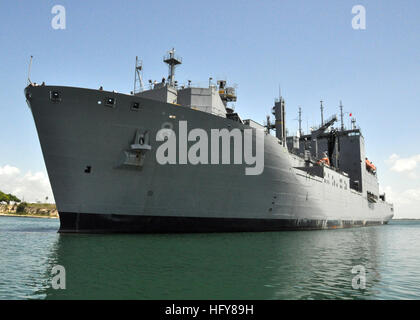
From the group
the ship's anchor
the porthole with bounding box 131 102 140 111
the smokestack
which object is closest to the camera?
the ship's anchor

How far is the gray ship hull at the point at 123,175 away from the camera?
16203 mm

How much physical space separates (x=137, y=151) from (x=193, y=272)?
935 cm

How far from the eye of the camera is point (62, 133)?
16.2 meters

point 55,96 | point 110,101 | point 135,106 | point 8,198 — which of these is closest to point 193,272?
point 135,106

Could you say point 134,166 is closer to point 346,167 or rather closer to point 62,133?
point 62,133

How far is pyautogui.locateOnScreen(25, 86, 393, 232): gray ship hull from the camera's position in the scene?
1620cm

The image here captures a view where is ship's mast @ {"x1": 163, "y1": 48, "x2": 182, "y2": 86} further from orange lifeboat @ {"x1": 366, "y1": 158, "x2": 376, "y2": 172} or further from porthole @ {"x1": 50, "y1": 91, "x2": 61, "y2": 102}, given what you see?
orange lifeboat @ {"x1": 366, "y1": 158, "x2": 376, "y2": 172}

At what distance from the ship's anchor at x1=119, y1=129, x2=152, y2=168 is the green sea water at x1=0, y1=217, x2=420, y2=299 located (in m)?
4.24

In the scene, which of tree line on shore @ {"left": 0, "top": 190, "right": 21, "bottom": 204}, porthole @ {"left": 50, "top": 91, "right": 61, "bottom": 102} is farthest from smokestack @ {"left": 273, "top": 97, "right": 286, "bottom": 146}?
tree line on shore @ {"left": 0, "top": 190, "right": 21, "bottom": 204}

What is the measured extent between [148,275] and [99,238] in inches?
321

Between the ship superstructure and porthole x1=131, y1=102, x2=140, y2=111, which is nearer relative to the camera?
the ship superstructure

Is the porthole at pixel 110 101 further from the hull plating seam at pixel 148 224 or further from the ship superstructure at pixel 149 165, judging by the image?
the hull plating seam at pixel 148 224

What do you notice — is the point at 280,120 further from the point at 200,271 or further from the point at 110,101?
the point at 200,271
